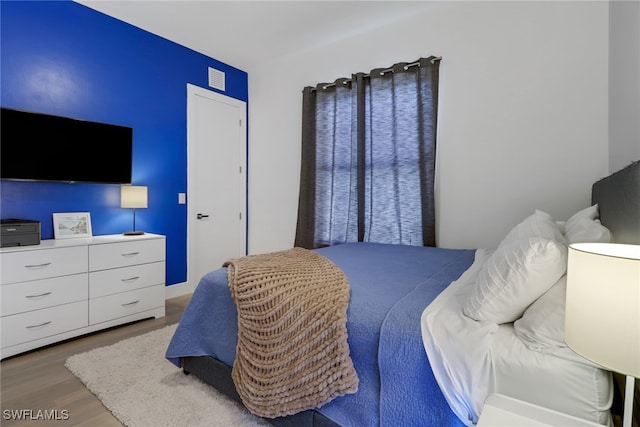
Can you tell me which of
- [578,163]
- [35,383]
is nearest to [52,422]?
[35,383]

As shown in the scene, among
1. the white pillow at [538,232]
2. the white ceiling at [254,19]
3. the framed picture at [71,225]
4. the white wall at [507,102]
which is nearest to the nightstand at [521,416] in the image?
the white pillow at [538,232]

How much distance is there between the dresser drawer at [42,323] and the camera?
84.4 inches

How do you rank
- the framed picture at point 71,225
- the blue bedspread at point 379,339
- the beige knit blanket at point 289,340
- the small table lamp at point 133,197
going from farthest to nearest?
the small table lamp at point 133,197 < the framed picture at point 71,225 < the beige knit blanket at point 289,340 < the blue bedspread at point 379,339

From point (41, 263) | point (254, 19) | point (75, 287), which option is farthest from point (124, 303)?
point (254, 19)

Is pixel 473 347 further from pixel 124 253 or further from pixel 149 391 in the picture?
pixel 124 253

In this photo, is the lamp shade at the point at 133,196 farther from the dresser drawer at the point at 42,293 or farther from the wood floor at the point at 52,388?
the wood floor at the point at 52,388

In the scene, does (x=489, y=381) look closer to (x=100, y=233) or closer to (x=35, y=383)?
(x=35, y=383)

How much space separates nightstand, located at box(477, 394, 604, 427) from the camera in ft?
2.57

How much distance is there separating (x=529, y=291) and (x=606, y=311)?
0.38 m

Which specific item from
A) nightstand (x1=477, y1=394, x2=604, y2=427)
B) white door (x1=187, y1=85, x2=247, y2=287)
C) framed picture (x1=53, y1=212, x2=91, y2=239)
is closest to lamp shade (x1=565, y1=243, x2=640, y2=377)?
nightstand (x1=477, y1=394, x2=604, y2=427)

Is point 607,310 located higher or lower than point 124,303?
higher

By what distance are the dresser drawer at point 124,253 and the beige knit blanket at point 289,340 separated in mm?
1653

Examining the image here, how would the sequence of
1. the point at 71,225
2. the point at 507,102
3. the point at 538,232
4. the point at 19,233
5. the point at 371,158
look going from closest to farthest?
the point at 538,232, the point at 19,233, the point at 507,102, the point at 71,225, the point at 371,158

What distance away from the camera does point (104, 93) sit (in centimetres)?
293
